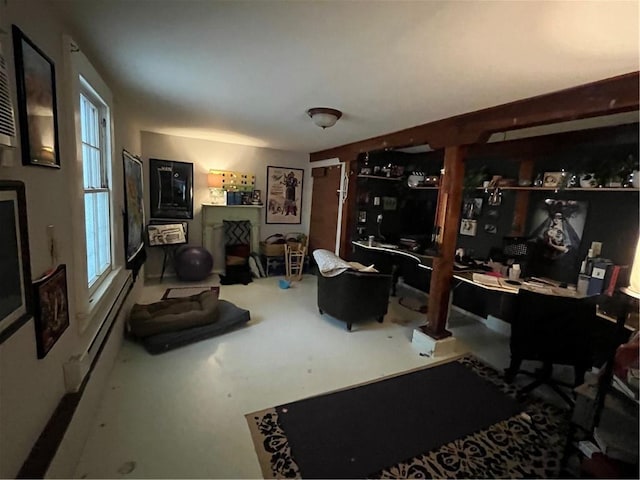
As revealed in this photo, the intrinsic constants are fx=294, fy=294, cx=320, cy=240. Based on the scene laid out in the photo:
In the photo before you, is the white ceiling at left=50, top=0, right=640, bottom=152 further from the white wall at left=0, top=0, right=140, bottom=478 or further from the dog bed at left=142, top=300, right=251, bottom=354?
the dog bed at left=142, top=300, right=251, bottom=354

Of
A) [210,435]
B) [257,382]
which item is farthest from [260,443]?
[257,382]

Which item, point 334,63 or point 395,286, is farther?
point 395,286

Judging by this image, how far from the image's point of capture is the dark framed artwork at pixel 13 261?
969mm

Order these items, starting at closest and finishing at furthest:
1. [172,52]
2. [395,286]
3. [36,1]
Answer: [36,1] < [172,52] < [395,286]

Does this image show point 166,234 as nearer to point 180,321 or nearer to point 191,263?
point 191,263

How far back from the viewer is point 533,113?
2115 millimetres

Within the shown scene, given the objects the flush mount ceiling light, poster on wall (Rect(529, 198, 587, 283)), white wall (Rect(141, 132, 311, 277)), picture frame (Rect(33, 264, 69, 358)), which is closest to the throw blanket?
the flush mount ceiling light

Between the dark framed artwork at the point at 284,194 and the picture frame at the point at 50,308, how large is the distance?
422cm

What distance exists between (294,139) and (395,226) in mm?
2334

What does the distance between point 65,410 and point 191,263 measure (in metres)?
3.28

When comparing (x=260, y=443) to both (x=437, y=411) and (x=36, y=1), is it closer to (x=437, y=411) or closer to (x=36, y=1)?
(x=437, y=411)

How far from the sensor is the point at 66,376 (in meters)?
1.53

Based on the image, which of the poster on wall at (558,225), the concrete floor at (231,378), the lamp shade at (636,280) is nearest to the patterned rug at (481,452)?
the concrete floor at (231,378)

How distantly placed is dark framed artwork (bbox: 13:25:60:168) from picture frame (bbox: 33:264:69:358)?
1.64ft
